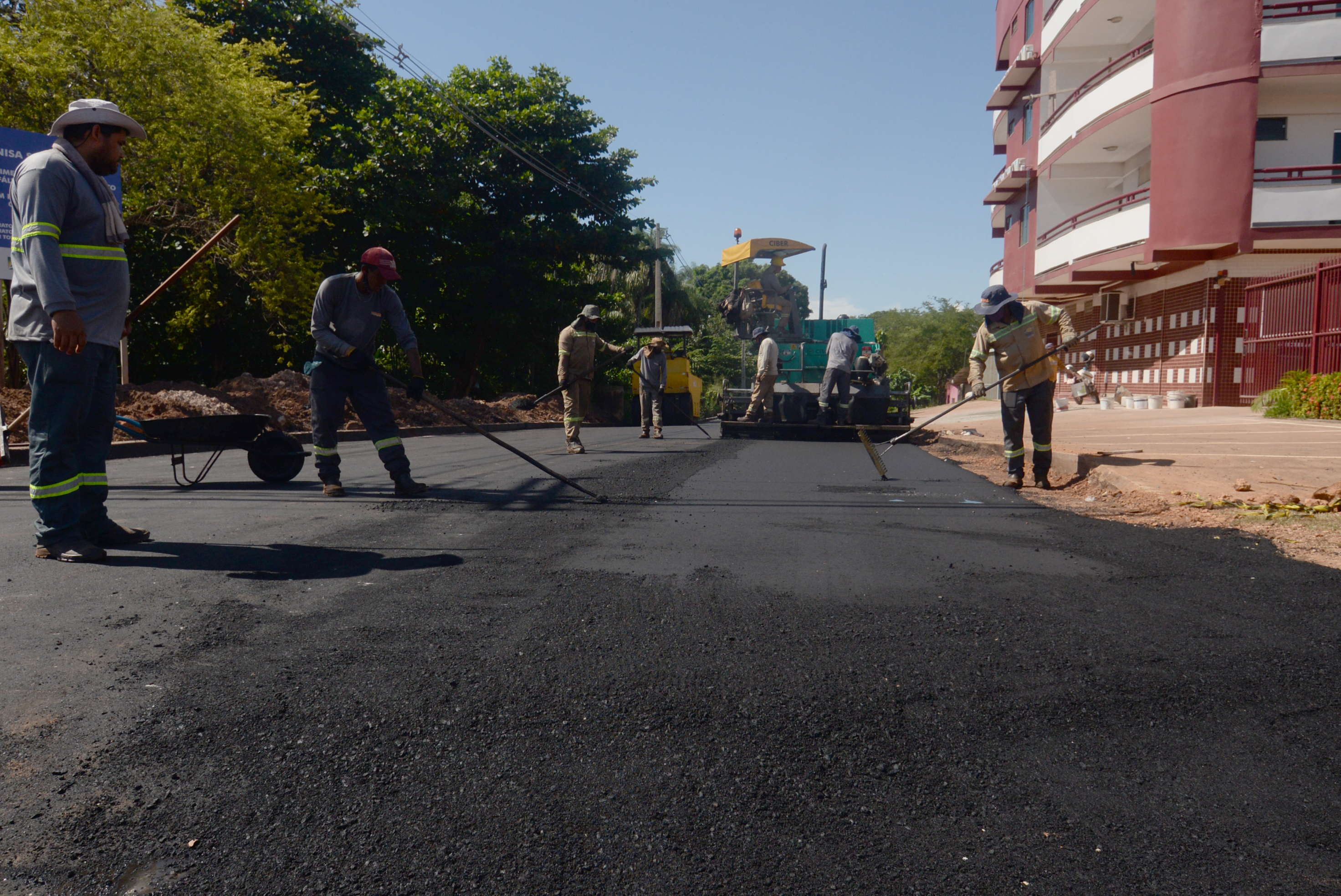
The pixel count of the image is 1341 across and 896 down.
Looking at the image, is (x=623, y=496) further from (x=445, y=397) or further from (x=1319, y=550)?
(x=445, y=397)

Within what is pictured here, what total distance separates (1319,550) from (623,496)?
4.34 m

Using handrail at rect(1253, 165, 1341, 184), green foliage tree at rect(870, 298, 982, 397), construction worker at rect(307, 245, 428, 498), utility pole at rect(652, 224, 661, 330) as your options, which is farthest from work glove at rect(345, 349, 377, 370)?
green foliage tree at rect(870, 298, 982, 397)

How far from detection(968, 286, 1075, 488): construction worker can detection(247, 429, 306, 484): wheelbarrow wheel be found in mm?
5917

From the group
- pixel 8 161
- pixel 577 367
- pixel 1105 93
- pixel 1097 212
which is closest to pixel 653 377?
pixel 577 367

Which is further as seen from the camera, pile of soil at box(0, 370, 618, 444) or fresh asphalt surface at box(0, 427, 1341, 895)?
pile of soil at box(0, 370, 618, 444)

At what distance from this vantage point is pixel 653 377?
48.3 feet

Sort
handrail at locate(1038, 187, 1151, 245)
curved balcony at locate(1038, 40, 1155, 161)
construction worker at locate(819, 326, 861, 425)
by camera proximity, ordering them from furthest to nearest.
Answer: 1. handrail at locate(1038, 187, 1151, 245)
2. curved balcony at locate(1038, 40, 1155, 161)
3. construction worker at locate(819, 326, 861, 425)

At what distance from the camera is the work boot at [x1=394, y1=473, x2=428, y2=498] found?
6742 millimetres

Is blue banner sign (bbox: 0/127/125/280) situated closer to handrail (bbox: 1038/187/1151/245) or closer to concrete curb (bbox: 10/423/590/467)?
concrete curb (bbox: 10/423/590/467)

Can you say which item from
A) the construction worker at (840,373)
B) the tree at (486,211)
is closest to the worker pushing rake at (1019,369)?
the construction worker at (840,373)

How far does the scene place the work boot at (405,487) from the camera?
22.1 feet

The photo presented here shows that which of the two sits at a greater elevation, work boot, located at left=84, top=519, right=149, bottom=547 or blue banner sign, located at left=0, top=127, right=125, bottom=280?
blue banner sign, located at left=0, top=127, right=125, bottom=280

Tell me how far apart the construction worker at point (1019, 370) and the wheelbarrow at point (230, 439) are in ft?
19.6

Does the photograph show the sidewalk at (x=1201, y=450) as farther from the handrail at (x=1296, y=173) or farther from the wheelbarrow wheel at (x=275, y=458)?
the wheelbarrow wheel at (x=275, y=458)
